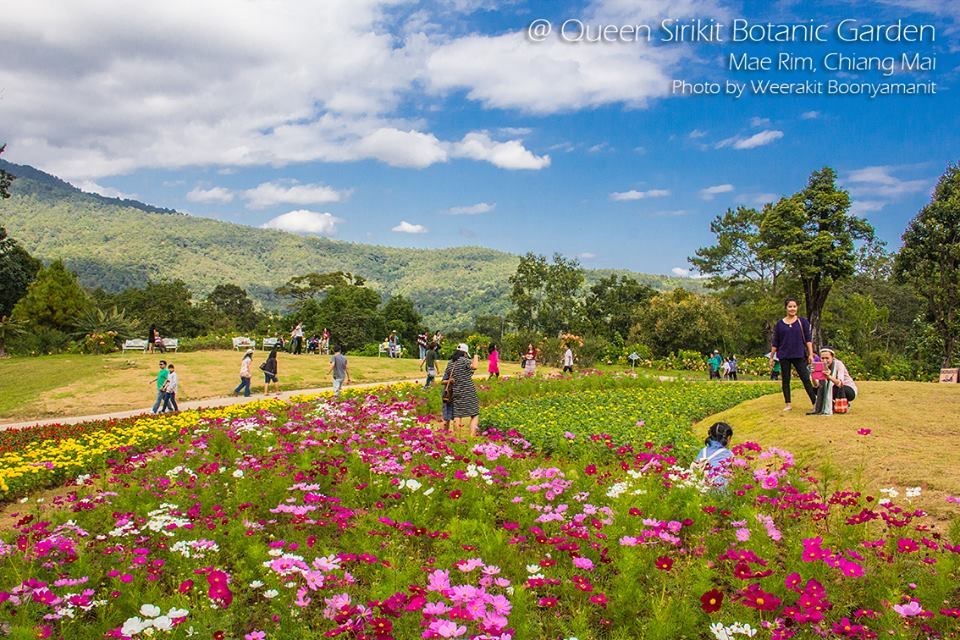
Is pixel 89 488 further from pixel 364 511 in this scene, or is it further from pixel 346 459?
pixel 364 511

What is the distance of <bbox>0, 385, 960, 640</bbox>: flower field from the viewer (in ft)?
10.7

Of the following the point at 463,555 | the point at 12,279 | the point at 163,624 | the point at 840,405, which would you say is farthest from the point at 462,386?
the point at 12,279

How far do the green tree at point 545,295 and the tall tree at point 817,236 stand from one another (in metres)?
18.6

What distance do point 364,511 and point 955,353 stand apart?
33.3 metres

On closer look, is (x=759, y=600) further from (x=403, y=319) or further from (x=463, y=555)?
(x=403, y=319)

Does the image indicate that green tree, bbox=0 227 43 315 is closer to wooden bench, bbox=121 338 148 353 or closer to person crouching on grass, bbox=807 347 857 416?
wooden bench, bbox=121 338 148 353

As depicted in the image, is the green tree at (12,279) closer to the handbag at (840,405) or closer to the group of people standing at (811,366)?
the group of people standing at (811,366)

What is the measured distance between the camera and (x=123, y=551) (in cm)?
Answer: 467

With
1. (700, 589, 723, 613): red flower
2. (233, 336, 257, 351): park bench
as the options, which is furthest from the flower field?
(233, 336, 257, 351): park bench

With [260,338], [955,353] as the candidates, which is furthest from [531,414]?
[260,338]

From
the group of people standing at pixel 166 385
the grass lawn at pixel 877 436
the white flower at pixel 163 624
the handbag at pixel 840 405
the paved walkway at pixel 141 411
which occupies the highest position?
the handbag at pixel 840 405

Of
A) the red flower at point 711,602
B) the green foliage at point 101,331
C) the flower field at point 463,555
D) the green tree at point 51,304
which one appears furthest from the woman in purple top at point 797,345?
the green tree at point 51,304

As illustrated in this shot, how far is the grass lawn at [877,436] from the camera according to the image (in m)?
6.46

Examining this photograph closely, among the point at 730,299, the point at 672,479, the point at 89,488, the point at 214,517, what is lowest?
the point at 89,488
